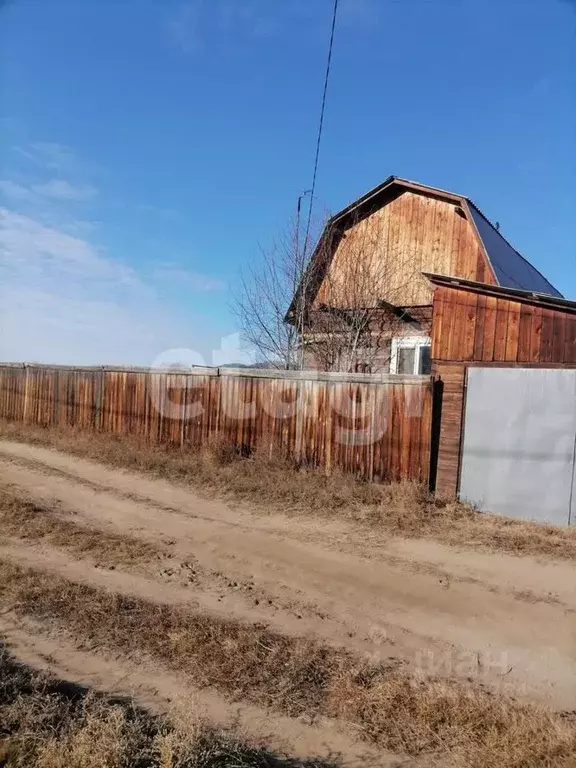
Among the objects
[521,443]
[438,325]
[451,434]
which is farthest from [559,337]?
[451,434]

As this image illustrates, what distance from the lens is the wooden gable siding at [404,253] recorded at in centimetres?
1291

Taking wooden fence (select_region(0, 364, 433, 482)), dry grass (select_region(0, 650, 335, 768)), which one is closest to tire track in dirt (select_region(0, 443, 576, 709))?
dry grass (select_region(0, 650, 335, 768))

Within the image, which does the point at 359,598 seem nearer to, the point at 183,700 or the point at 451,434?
the point at 183,700

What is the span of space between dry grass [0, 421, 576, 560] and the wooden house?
179 inches

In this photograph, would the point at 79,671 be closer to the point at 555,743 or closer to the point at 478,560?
the point at 555,743

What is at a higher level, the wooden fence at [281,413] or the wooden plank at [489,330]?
the wooden plank at [489,330]

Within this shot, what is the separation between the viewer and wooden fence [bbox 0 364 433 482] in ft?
27.4

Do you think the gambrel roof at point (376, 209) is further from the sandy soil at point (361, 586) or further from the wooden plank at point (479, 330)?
the sandy soil at point (361, 586)

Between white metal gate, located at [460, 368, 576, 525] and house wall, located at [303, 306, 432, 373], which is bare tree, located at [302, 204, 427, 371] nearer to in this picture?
house wall, located at [303, 306, 432, 373]

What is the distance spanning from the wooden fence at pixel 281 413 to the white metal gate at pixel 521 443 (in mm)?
696

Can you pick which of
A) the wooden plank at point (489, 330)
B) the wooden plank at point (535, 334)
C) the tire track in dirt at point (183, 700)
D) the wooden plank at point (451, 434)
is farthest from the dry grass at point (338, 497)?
the tire track in dirt at point (183, 700)

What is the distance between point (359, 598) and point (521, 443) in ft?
12.8

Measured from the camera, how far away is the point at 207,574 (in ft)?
17.6

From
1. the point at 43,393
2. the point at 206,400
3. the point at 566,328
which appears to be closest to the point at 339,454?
the point at 206,400
